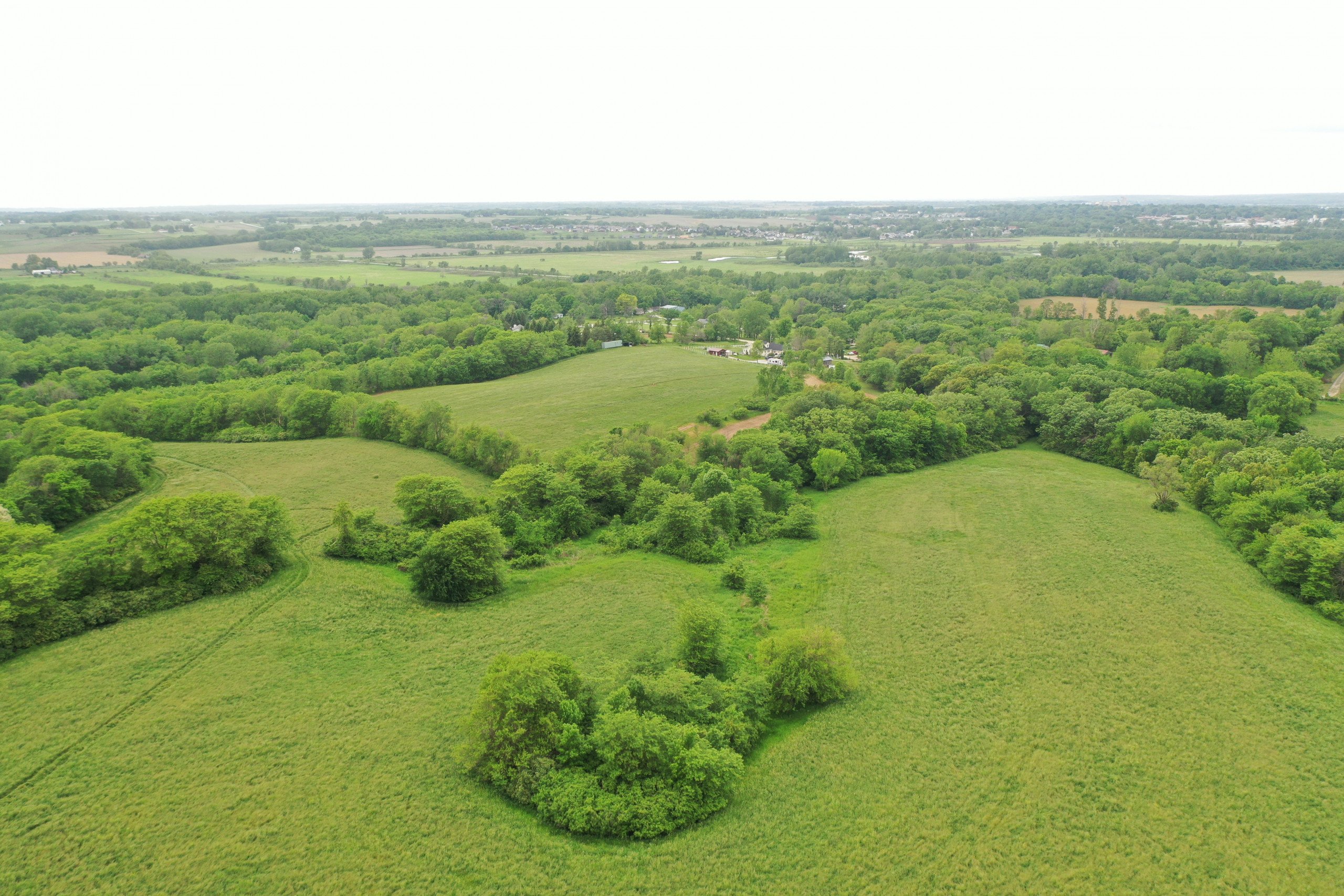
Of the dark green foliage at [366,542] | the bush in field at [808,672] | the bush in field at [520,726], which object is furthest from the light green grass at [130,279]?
the bush in field at [808,672]

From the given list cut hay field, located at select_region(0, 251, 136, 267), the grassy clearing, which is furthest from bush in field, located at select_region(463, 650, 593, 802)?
cut hay field, located at select_region(0, 251, 136, 267)

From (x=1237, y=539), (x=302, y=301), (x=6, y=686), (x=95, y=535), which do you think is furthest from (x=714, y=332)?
(x=6, y=686)

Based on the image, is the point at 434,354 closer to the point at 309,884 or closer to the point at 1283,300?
the point at 309,884

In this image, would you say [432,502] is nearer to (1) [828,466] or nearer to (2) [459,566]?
(2) [459,566]

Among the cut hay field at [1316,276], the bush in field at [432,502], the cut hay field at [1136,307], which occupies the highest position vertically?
the cut hay field at [1316,276]

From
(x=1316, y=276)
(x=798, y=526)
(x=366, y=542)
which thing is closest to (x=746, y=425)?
(x=798, y=526)

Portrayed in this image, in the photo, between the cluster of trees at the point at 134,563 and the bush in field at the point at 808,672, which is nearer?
the bush in field at the point at 808,672

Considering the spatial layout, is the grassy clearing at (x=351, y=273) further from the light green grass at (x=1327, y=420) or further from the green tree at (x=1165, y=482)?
the light green grass at (x=1327, y=420)
